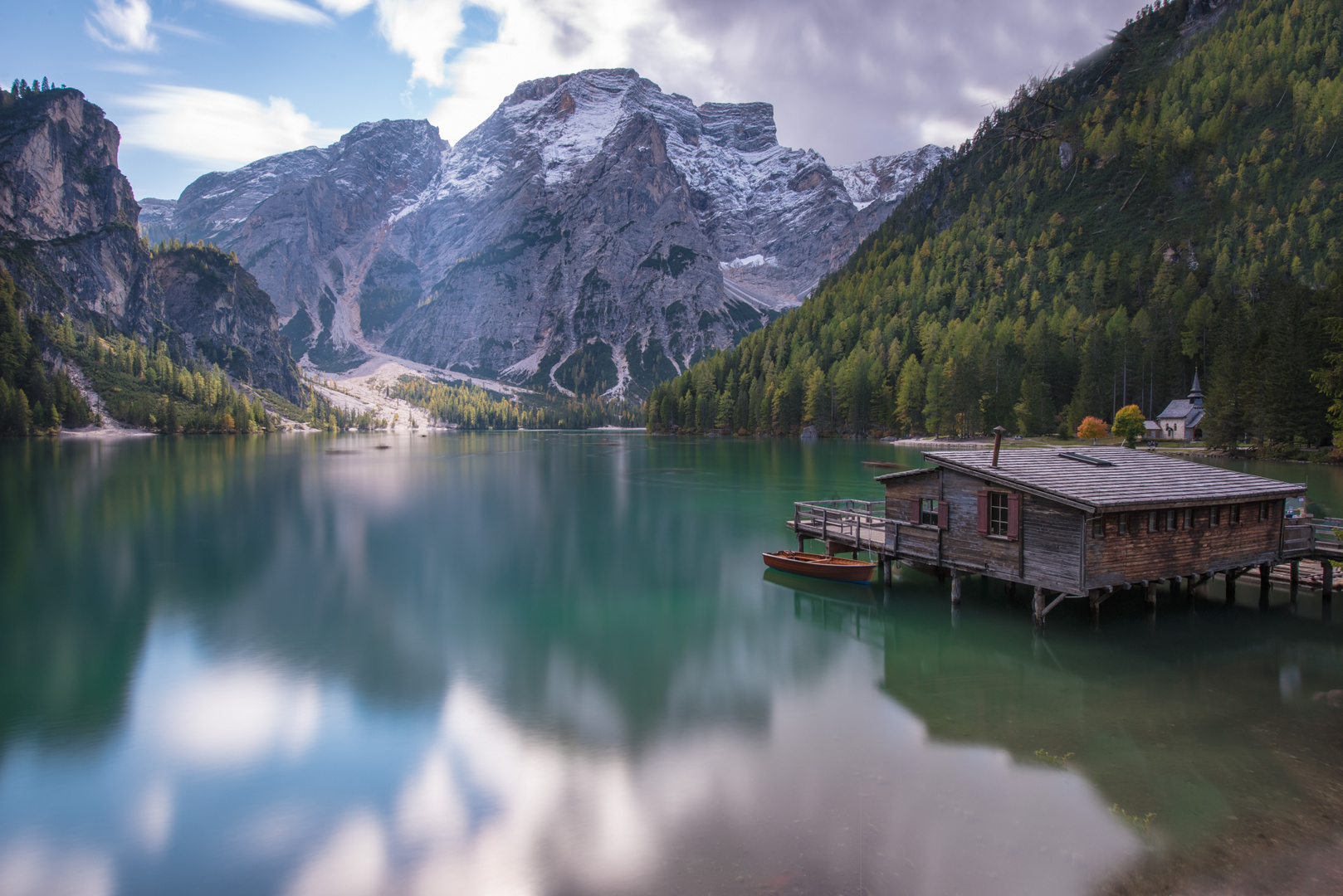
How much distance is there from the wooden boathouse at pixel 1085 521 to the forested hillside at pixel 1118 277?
199 ft

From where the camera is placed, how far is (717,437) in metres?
166

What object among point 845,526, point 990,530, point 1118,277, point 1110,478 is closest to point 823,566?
point 845,526

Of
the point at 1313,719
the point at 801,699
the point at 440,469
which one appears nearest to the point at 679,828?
the point at 801,699

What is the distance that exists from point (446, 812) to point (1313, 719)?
21.3 m

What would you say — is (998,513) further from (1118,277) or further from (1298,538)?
(1118,277)

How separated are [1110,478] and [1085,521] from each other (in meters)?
3.35

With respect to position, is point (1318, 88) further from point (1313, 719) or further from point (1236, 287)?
point (1313, 719)

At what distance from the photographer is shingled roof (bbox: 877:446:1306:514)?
22386mm

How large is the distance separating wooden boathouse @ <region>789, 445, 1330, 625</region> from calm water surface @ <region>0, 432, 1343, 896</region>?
2206 mm

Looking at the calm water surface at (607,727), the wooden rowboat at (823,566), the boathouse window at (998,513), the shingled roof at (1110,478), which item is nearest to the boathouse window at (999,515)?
the boathouse window at (998,513)

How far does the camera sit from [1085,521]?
22.0 metres

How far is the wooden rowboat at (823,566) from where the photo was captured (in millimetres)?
31125

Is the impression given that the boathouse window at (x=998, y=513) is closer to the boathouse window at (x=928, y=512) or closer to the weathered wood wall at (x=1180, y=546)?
the boathouse window at (x=928, y=512)

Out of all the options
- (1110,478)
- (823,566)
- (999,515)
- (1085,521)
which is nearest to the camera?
(1085,521)
